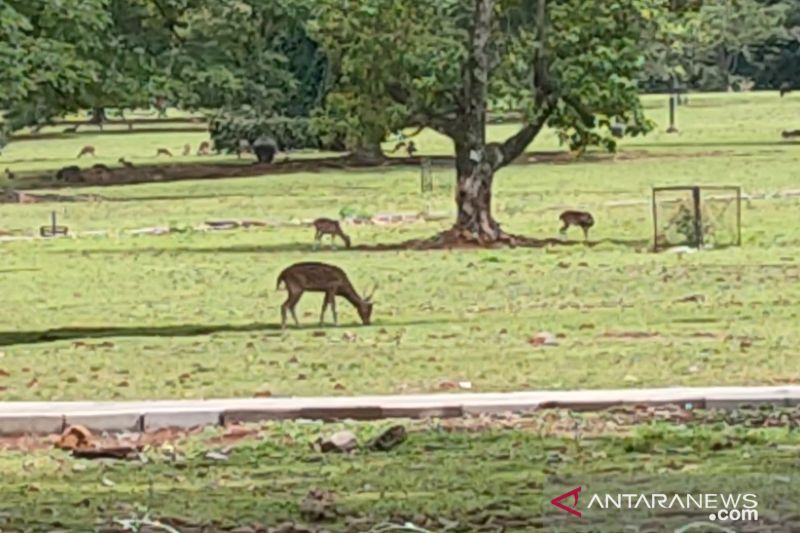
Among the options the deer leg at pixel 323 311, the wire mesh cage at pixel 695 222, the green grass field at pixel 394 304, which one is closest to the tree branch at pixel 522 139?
the green grass field at pixel 394 304

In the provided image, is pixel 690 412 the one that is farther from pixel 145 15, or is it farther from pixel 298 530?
pixel 145 15

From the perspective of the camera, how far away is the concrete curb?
13.5 meters

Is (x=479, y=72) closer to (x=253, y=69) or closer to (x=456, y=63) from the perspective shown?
(x=456, y=63)

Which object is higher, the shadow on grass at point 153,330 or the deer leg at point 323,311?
the deer leg at point 323,311

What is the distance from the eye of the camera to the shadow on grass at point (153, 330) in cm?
2050

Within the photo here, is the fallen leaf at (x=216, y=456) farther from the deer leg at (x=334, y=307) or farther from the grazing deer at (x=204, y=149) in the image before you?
the grazing deer at (x=204, y=149)

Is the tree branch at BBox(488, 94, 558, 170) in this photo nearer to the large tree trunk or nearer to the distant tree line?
the large tree trunk

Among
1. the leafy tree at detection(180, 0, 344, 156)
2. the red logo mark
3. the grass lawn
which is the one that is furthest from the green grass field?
the red logo mark

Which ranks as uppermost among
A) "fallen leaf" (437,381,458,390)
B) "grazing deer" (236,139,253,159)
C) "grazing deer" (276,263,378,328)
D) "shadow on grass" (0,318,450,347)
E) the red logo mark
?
the red logo mark

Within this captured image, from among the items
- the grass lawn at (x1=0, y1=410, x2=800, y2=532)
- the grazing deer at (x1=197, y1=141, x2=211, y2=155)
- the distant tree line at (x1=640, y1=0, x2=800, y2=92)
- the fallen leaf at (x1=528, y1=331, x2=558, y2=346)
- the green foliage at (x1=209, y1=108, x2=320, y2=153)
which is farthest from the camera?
the distant tree line at (x1=640, y1=0, x2=800, y2=92)

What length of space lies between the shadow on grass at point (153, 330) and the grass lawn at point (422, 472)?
7.31 meters

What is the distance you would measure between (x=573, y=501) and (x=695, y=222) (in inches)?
851

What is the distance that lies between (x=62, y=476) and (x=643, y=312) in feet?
35.8

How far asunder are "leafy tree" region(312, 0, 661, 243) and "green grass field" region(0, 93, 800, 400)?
1.58 meters
